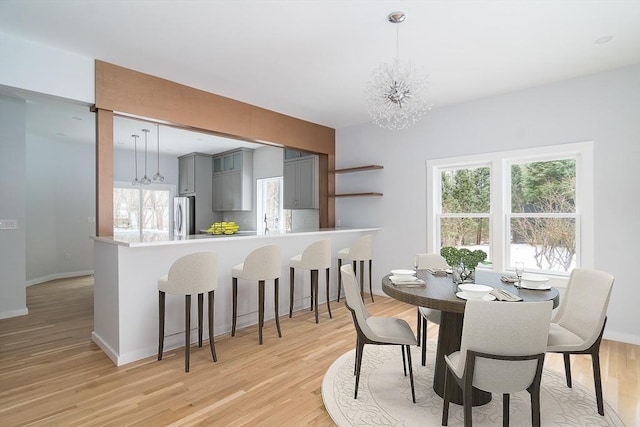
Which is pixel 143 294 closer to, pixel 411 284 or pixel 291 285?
pixel 291 285

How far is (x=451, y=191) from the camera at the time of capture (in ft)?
15.6

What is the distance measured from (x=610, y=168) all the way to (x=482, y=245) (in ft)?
5.13

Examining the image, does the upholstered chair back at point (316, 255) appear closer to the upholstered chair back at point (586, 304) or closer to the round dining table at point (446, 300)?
the round dining table at point (446, 300)

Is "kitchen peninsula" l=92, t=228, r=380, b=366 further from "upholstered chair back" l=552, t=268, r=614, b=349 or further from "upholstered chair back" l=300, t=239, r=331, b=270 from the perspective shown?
"upholstered chair back" l=552, t=268, r=614, b=349

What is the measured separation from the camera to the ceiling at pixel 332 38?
2459mm

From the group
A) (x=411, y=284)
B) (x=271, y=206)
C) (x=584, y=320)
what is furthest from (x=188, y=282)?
(x=271, y=206)

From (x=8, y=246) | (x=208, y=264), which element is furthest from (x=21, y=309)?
(x=208, y=264)

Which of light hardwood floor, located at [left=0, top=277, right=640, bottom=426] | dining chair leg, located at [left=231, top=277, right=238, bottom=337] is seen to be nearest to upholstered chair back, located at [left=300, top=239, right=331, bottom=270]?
light hardwood floor, located at [left=0, top=277, right=640, bottom=426]

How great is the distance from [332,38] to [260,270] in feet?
7.34

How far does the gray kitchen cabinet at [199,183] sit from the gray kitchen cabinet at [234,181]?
21 centimetres

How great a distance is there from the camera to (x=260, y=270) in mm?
3400

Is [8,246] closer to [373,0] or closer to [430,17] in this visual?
[373,0]

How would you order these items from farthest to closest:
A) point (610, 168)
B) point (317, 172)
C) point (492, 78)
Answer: point (317, 172) < point (492, 78) < point (610, 168)

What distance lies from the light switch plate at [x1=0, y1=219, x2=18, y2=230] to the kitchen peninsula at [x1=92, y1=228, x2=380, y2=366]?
189 cm
